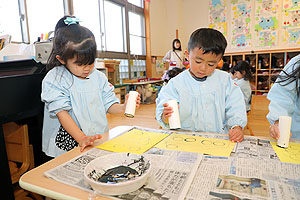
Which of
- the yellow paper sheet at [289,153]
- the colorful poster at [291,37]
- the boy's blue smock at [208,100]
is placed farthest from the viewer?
the colorful poster at [291,37]

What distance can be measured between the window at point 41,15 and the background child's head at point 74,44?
2424mm

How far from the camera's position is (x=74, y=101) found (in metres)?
1.06

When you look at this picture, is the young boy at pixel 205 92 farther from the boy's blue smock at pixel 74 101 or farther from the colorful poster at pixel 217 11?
the colorful poster at pixel 217 11

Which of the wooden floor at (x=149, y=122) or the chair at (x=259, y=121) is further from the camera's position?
the wooden floor at (x=149, y=122)

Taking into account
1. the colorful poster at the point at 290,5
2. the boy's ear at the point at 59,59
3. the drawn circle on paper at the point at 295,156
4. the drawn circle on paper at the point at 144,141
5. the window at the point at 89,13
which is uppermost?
the colorful poster at the point at 290,5

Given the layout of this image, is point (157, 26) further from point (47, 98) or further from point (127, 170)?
point (127, 170)

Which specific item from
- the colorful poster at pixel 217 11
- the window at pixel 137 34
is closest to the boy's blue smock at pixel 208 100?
the window at pixel 137 34

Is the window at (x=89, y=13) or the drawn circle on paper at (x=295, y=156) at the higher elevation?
the window at (x=89, y=13)

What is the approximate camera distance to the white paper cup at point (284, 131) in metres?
0.73

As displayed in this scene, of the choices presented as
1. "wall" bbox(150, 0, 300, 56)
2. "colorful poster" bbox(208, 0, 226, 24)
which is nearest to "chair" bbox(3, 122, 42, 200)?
"wall" bbox(150, 0, 300, 56)

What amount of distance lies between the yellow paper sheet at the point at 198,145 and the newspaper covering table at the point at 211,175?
0.03m

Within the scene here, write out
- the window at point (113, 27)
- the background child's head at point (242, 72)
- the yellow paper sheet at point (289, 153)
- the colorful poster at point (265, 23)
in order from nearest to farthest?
1. the yellow paper sheet at point (289, 153)
2. the background child's head at point (242, 72)
3. the window at point (113, 27)
4. the colorful poster at point (265, 23)

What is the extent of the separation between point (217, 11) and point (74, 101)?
642 cm

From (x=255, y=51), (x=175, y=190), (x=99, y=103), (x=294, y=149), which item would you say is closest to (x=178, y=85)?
(x=99, y=103)
